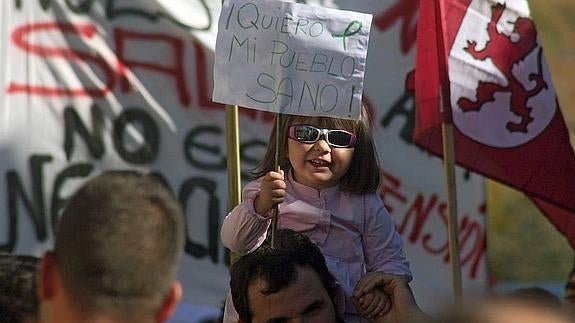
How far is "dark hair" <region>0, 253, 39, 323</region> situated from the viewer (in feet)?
8.61

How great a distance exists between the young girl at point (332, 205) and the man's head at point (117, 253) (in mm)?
1446

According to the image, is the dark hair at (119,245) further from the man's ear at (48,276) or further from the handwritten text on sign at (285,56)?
the handwritten text on sign at (285,56)

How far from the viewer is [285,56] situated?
3932 mm

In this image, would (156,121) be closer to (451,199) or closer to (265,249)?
(451,199)

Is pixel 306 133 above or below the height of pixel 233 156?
above

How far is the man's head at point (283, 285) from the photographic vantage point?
10.9 feet

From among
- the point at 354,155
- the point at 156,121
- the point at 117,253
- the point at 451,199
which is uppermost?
the point at 117,253

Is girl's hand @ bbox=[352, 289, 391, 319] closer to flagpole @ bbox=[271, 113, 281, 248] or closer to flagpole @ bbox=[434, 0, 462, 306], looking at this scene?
flagpole @ bbox=[271, 113, 281, 248]

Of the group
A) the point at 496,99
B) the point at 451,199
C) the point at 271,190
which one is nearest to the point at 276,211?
the point at 271,190

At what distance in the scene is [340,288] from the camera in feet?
11.8

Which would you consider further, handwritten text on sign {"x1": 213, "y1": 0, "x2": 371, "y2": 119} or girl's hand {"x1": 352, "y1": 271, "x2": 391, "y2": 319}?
handwritten text on sign {"x1": 213, "y1": 0, "x2": 371, "y2": 119}

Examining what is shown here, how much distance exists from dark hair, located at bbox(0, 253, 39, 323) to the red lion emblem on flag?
2647 mm

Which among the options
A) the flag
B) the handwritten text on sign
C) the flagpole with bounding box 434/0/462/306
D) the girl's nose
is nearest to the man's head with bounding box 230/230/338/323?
the girl's nose

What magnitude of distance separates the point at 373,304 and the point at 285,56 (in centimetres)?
73
